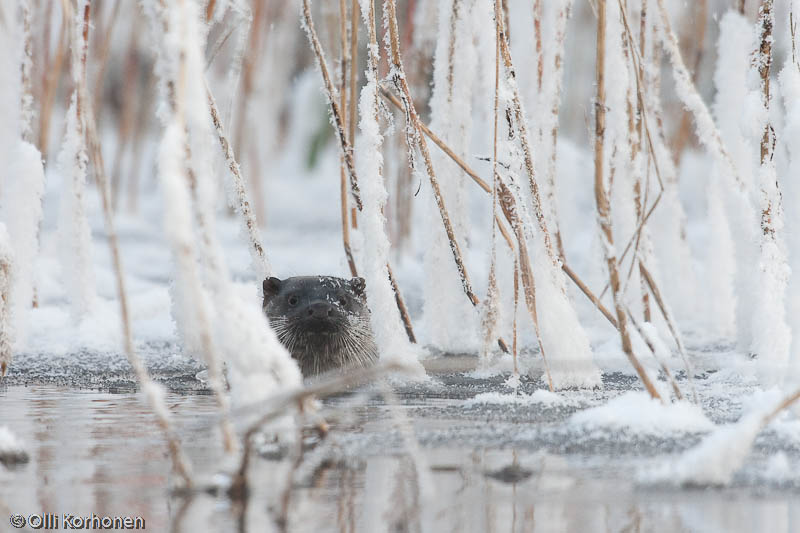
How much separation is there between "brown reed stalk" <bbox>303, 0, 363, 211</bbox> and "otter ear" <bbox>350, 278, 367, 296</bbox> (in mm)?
792

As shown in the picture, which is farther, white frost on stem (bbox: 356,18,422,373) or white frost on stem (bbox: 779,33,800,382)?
white frost on stem (bbox: 356,18,422,373)

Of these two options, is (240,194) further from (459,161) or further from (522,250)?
(522,250)

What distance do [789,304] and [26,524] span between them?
5.61ft

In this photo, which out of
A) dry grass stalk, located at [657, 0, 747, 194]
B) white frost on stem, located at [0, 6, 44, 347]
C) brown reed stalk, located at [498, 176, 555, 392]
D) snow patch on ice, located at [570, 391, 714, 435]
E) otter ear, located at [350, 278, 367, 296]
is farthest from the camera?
otter ear, located at [350, 278, 367, 296]

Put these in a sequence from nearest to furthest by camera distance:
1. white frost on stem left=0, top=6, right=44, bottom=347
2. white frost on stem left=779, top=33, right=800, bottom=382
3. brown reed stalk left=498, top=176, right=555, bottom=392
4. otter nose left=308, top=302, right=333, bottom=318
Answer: white frost on stem left=779, top=33, right=800, bottom=382 < brown reed stalk left=498, top=176, right=555, bottom=392 < white frost on stem left=0, top=6, right=44, bottom=347 < otter nose left=308, top=302, right=333, bottom=318

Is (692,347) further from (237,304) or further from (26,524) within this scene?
(26,524)

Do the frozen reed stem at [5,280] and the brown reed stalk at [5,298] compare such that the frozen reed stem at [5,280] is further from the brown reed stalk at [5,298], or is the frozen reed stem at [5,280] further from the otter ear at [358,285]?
the otter ear at [358,285]

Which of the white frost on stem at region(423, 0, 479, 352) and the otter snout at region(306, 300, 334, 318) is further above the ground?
the white frost on stem at region(423, 0, 479, 352)

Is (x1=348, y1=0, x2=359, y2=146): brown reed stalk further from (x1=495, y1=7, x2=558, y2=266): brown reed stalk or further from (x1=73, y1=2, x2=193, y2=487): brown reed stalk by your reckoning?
(x1=73, y1=2, x2=193, y2=487): brown reed stalk

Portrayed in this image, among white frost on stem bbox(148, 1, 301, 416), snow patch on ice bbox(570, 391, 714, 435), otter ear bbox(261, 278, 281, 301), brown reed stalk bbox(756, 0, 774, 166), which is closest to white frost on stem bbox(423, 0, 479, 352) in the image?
otter ear bbox(261, 278, 281, 301)

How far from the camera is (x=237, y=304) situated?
1.81m

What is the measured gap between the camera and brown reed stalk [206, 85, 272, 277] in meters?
2.62

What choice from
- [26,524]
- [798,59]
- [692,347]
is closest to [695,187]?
[692,347]

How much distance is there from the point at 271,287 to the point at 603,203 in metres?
1.73
